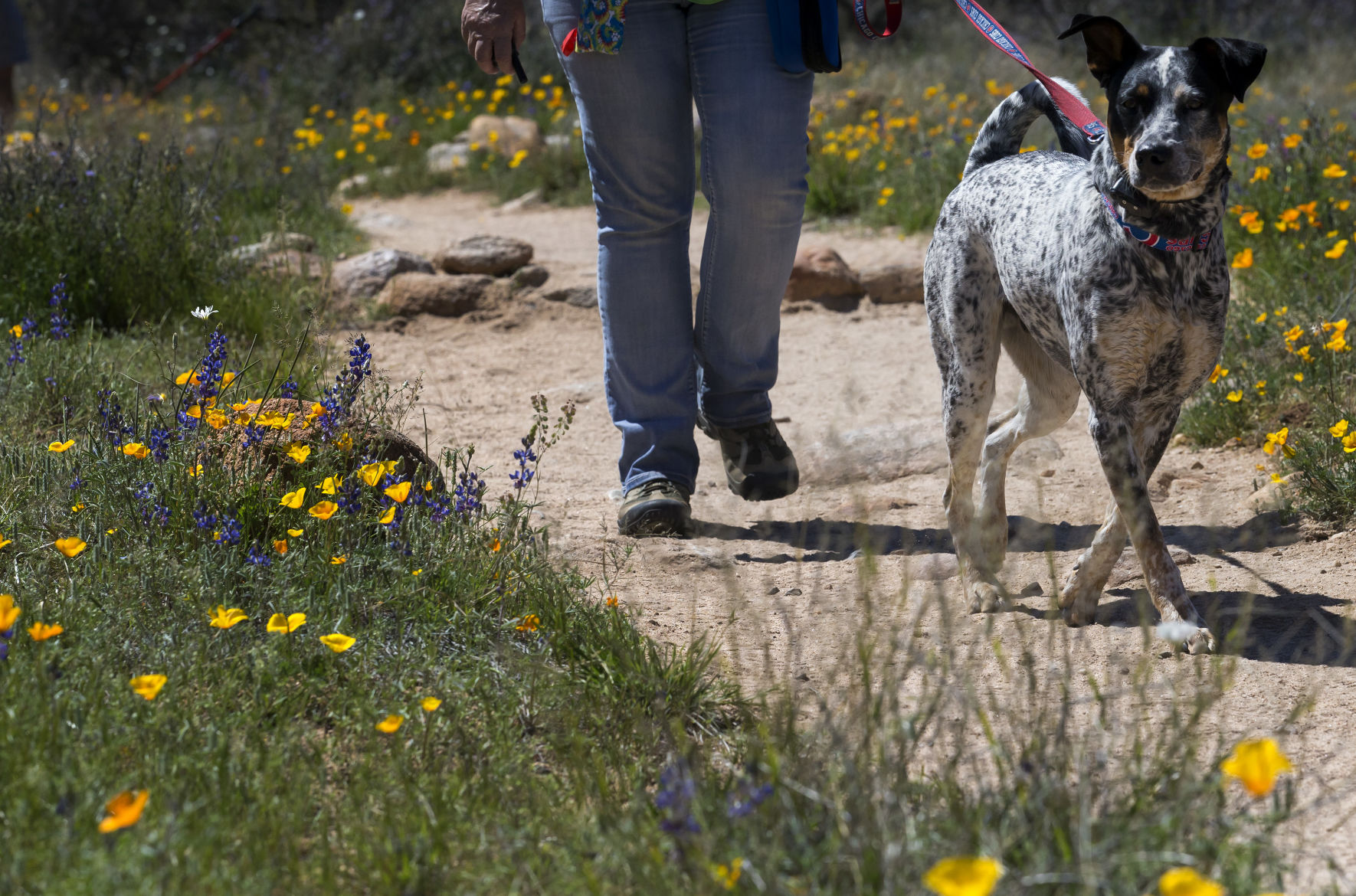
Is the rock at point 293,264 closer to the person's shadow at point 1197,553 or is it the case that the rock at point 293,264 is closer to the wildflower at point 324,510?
the person's shadow at point 1197,553

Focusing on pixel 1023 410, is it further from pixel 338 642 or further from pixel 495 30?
pixel 338 642

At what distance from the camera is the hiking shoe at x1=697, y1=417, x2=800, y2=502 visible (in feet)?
12.7

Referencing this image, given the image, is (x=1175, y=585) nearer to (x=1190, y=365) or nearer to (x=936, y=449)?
(x=1190, y=365)

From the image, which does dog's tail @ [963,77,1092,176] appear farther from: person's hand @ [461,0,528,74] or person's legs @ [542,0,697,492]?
person's hand @ [461,0,528,74]

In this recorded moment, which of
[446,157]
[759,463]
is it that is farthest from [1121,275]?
[446,157]

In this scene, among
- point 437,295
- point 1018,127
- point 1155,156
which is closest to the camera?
point 1155,156

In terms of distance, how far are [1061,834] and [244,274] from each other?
4.80 metres

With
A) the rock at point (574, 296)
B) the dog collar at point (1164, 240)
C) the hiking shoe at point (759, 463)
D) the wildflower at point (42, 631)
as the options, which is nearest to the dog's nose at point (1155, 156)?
the dog collar at point (1164, 240)

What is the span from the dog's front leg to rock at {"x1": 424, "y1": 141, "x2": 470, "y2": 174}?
7.81 metres

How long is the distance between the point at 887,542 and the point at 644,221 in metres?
1.22

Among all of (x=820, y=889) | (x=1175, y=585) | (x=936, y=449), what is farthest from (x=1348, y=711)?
(x=936, y=449)

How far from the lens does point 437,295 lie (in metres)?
6.20

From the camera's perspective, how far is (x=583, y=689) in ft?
7.45

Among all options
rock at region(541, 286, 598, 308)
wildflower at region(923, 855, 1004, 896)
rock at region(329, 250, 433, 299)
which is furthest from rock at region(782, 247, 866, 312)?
wildflower at region(923, 855, 1004, 896)
